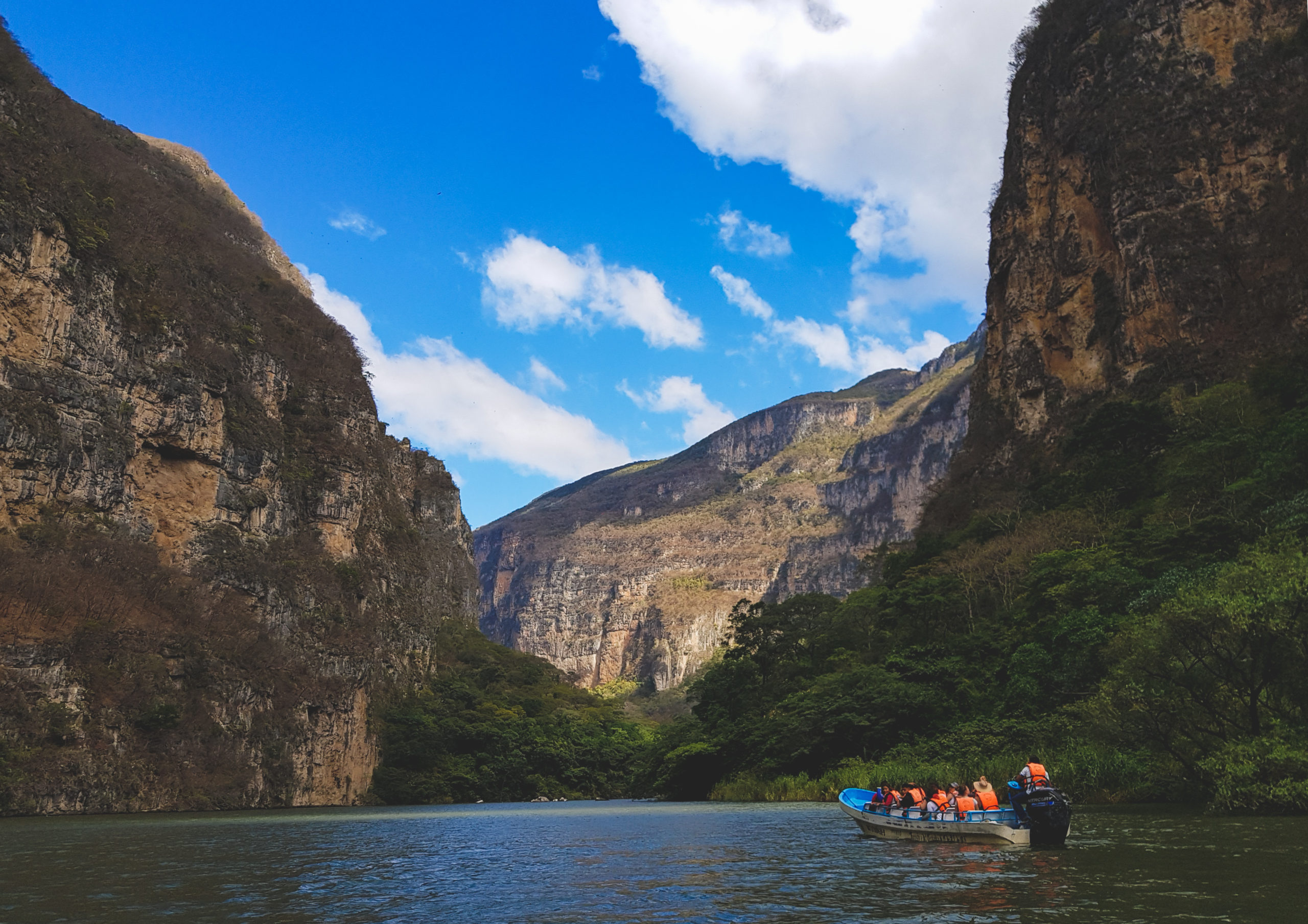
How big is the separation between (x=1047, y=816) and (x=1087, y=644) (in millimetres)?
20262

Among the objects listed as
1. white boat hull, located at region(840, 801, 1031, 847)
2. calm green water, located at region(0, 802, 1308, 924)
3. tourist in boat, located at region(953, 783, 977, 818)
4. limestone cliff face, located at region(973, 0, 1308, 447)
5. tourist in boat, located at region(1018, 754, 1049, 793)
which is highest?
limestone cliff face, located at region(973, 0, 1308, 447)

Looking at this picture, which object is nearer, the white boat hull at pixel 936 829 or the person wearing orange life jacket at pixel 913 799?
the white boat hull at pixel 936 829

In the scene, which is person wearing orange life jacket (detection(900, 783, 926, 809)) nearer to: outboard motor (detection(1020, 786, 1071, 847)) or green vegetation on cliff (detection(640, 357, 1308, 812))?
outboard motor (detection(1020, 786, 1071, 847))

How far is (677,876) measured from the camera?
19.4 meters

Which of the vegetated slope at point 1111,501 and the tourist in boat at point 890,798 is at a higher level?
the vegetated slope at point 1111,501

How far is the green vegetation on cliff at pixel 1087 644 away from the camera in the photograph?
25156 mm

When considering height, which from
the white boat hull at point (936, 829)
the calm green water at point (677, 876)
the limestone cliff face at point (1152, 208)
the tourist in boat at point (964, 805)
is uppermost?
the limestone cliff face at point (1152, 208)

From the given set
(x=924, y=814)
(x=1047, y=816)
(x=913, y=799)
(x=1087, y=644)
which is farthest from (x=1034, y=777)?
(x=1087, y=644)

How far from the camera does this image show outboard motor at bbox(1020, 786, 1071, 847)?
20969 millimetres

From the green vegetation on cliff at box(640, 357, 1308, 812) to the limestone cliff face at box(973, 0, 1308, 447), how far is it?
5.50 meters

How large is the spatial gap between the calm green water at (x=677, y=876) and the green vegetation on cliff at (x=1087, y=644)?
3025mm

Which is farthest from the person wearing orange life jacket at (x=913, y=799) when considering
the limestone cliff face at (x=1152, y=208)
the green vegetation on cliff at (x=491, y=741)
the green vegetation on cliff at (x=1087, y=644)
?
the green vegetation on cliff at (x=491, y=741)

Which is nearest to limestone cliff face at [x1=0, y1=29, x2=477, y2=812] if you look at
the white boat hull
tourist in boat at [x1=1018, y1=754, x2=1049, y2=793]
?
the white boat hull

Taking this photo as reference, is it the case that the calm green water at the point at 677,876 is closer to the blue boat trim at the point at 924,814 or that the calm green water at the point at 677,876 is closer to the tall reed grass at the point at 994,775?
the blue boat trim at the point at 924,814
